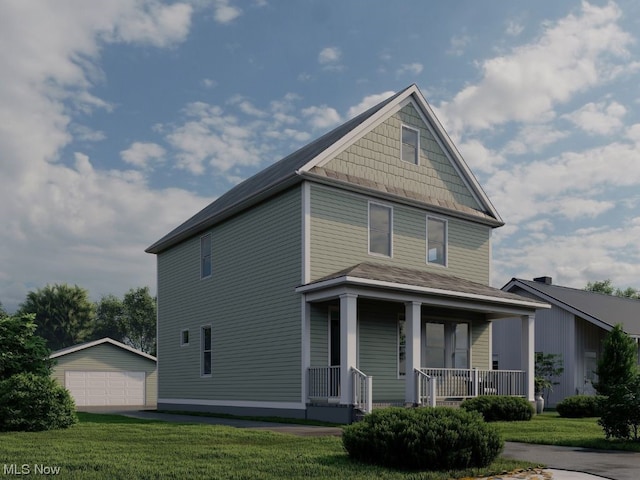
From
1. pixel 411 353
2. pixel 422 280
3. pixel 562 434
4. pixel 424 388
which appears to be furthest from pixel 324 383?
pixel 562 434

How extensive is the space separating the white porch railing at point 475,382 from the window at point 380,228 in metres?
3.87

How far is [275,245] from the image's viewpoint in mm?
20391

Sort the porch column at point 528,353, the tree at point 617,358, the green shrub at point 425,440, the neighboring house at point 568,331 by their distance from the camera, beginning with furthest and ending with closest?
the neighboring house at point 568,331 → the tree at point 617,358 → the porch column at point 528,353 → the green shrub at point 425,440

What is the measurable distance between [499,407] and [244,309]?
8.25m

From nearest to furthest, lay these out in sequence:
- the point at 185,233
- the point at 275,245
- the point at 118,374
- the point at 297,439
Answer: the point at 297,439
the point at 275,245
the point at 185,233
the point at 118,374

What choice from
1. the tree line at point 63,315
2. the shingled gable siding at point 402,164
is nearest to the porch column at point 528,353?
the shingled gable siding at point 402,164

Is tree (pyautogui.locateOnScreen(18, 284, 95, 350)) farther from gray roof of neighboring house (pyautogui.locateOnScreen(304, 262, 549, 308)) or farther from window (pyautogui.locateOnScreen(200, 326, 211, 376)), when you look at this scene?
gray roof of neighboring house (pyautogui.locateOnScreen(304, 262, 549, 308))

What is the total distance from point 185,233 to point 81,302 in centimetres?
4966

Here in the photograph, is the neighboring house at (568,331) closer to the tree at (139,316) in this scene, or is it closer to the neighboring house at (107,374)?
the neighboring house at (107,374)

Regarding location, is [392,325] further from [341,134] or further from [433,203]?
[341,134]

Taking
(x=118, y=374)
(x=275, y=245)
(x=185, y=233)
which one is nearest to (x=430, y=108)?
(x=275, y=245)

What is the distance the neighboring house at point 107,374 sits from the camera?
3697cm

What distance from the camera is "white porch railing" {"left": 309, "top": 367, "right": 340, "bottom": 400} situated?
17.7m

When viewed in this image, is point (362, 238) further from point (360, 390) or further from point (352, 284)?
point (360, 390)
